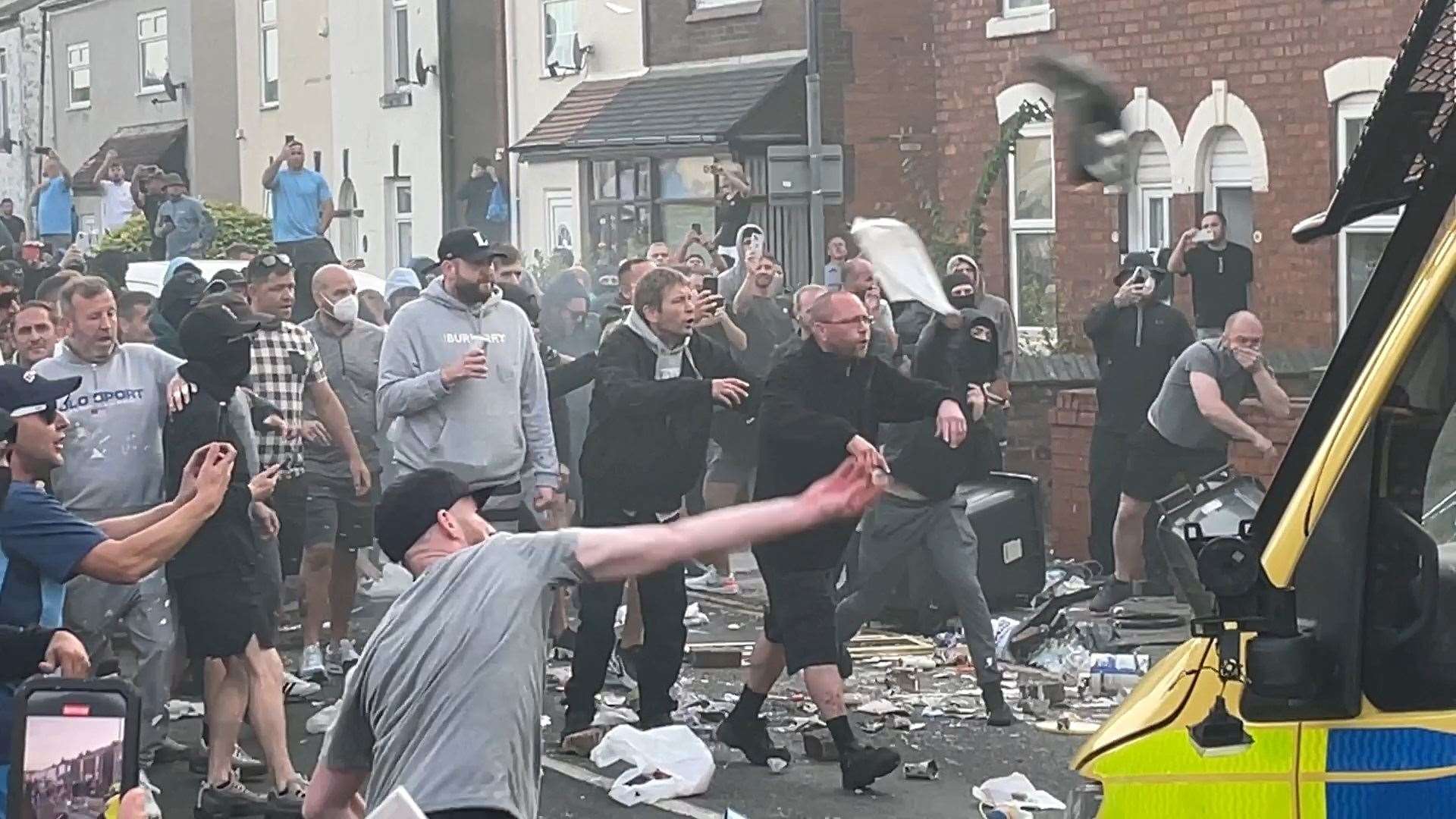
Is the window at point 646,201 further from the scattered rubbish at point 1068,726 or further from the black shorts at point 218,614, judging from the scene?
the black shorts at point 218,614

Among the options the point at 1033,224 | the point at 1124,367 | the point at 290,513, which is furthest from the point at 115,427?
the point at 1033,224

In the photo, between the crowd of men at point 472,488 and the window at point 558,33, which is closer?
the crowd of men at point 472,488

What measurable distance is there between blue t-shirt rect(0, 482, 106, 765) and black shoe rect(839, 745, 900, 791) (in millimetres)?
3621

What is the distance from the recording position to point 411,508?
4.98 m

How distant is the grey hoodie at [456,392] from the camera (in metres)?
9.79

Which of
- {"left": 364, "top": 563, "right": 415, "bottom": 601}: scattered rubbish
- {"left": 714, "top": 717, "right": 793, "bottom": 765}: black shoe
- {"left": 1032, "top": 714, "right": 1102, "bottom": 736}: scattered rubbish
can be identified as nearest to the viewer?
{"left": 714, "top": 717, "right": 793, "bottom": 765}: black shoe

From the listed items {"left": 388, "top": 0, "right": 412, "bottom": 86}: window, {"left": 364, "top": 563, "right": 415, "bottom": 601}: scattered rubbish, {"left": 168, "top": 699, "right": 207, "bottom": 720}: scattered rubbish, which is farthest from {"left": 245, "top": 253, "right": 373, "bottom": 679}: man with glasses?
{"left": 388, "top": 0, "right": 412, "bottom": 86}: window

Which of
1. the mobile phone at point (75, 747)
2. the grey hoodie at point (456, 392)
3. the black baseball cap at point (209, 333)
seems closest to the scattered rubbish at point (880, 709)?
the grey hoodie at point (456, 392)

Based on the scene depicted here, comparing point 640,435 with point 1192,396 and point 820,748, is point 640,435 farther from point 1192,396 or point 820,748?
point 1192,396

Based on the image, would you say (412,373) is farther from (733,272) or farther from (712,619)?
(733,272)

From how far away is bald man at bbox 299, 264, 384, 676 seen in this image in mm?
10867

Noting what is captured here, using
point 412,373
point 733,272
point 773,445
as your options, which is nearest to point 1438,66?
point 773,445

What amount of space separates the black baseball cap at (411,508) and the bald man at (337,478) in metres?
5.53

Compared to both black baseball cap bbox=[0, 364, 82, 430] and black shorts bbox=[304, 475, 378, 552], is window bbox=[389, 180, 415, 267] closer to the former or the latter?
black shorts bbox=[304, 475, 378, 552]
